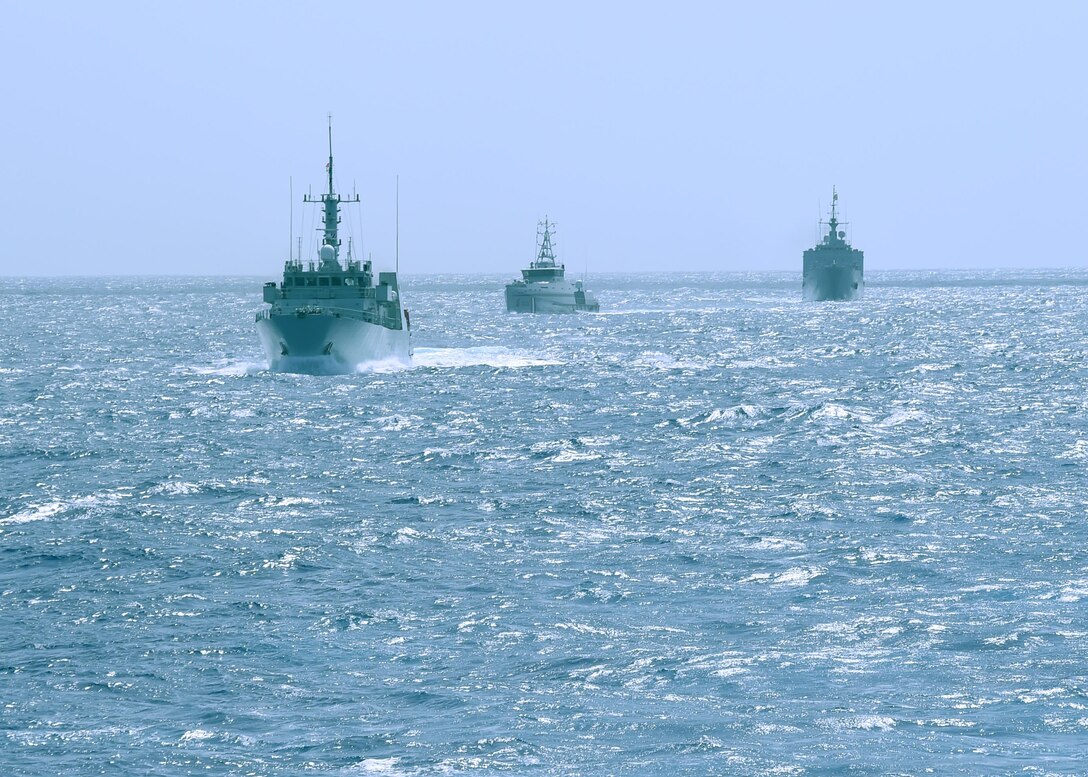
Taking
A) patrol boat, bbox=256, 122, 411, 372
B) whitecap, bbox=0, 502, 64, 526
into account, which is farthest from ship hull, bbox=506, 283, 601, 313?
whitecap, bbox=0, 502, 64, 526

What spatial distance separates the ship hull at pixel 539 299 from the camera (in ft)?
452

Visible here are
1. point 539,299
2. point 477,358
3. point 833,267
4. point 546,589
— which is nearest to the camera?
point 546,589

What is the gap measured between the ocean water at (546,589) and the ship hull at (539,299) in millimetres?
86905

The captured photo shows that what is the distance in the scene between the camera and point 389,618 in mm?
20562

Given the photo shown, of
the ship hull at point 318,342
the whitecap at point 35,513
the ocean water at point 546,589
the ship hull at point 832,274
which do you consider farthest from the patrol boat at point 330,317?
the ship hull at point 832,274

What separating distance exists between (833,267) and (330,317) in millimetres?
119149

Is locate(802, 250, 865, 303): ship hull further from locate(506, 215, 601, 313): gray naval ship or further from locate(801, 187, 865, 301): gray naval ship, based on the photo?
locate(506, 215, 601, 313): gray naval ship

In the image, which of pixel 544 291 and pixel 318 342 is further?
pixel 544 291

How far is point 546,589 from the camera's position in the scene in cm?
2227

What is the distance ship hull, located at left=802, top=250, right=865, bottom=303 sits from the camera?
570 feet

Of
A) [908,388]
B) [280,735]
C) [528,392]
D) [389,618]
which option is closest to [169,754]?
[280,735]

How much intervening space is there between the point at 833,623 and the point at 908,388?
130 ft

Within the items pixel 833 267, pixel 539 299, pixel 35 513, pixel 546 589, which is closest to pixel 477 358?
pixel 35 513

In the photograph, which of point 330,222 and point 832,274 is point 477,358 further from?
point 832,274
